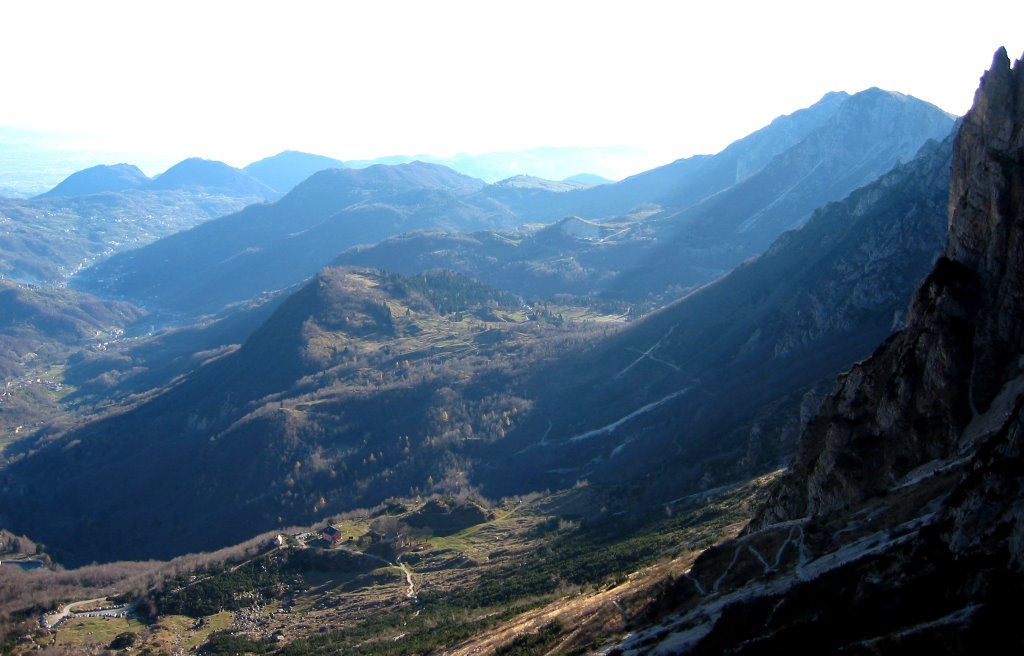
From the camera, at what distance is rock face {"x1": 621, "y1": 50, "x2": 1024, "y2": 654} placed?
113 feet

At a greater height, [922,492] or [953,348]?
[953,348]

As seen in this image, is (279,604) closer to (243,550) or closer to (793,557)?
(243,550)

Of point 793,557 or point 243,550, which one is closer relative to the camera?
point 793,557

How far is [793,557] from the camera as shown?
50.7m

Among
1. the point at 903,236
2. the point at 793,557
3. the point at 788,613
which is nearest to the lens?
the point at 788,613

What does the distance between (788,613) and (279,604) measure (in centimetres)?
9747

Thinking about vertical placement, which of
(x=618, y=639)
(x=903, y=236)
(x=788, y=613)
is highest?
(x=903, y=236)

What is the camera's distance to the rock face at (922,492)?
113 feet

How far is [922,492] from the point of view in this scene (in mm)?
47500

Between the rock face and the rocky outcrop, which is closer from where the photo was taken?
the rock face

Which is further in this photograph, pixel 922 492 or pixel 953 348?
pixel 953 348

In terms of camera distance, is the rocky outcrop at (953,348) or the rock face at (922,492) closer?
the rock face at (922,492)

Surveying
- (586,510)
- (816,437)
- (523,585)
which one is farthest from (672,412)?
(816,437)

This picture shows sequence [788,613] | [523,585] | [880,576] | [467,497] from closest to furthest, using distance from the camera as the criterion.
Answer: [880,576] < [788,613] < [523,585] < [467,497]
